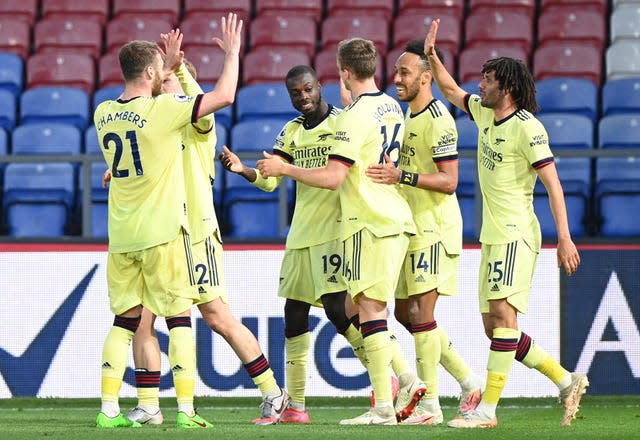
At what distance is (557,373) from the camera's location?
8.23 meters

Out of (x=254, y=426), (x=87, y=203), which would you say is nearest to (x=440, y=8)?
(x=87, y=203)

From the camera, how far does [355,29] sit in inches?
570

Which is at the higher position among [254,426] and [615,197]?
[615,197]

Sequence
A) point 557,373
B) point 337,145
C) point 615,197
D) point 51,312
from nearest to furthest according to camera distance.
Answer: point 337,145, point 557,373, point 51,312, point 615,197

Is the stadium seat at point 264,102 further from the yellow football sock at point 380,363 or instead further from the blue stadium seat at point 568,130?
the yellow football sock at point 380,363

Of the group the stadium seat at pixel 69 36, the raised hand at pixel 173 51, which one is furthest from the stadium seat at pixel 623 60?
the raised hand at pixel 173 51

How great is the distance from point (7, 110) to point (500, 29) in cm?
508

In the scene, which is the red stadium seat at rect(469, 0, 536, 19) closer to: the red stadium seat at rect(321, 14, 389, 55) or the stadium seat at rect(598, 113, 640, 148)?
the red stadium seat at rect(321, 14, 389, 55)

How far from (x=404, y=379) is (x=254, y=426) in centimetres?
99

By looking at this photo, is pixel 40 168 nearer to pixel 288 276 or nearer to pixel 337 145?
pixel 288 276

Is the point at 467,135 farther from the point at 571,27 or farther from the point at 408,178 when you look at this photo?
the point at 408,178

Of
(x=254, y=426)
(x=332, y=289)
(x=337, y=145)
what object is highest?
(x=337, y=145)

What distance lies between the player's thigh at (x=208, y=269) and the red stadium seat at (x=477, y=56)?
567 cm

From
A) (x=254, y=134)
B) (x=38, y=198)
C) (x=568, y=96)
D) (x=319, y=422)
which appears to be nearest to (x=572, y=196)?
(x=568, y=96)
